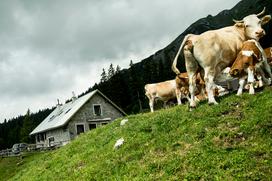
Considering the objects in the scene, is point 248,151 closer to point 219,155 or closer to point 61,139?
point 219,155

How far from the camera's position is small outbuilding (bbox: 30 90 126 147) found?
213ft

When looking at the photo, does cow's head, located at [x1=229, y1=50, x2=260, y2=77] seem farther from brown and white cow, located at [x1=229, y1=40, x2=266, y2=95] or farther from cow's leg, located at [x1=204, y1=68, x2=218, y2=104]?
cow's leg, located at [x1=204, y1=68, x2=218, y2=104]

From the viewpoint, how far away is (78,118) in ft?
217

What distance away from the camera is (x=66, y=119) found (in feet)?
208

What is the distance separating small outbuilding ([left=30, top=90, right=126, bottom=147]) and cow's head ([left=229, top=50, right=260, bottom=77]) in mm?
49483

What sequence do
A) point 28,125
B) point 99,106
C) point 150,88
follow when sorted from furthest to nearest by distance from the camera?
1. point 28,125
2. point 99,106
3. point 150,88

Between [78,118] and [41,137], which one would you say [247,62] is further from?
[41,137]

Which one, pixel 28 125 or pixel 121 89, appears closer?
pixel 121 89

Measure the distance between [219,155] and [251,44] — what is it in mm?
5705

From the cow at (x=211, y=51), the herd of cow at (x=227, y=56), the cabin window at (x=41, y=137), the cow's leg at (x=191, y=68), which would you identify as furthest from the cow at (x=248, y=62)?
the cabin window at (x=41, y=137)

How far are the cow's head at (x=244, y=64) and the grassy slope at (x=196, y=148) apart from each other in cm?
96

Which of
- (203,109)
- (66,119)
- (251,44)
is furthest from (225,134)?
(66,119)

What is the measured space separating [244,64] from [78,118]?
52.8 meters

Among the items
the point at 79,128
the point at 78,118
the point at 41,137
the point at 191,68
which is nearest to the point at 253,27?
the point at 191,68
